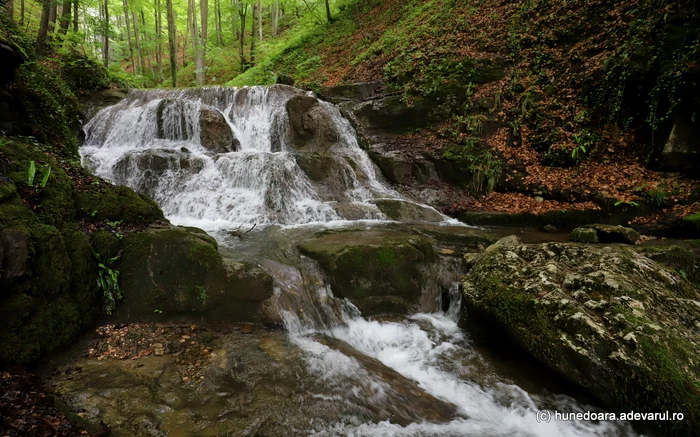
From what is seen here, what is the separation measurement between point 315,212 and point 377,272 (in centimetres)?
378

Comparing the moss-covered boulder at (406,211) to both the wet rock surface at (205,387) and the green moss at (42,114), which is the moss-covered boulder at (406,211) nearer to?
the wet rock surface at (205,387)

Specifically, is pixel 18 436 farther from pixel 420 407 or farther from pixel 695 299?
pixel 695 299

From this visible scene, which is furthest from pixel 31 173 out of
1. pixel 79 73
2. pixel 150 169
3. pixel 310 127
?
pixel 79 73

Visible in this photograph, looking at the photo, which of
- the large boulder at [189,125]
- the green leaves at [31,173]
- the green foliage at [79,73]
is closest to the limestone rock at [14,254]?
the green leaves at [31,173]

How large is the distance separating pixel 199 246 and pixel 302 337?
1.88 meters

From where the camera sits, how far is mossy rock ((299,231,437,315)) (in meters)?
5.18

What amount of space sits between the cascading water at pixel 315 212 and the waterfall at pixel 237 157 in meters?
0.04

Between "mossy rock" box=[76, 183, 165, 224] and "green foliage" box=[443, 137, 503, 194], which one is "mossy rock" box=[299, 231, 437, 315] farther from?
"green foliage" box=[443, 137, 503, 194]

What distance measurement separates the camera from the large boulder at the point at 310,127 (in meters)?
12.3

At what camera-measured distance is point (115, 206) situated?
487 cm

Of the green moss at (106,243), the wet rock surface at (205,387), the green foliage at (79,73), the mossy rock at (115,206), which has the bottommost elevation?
the wet rock surface at (205,387)

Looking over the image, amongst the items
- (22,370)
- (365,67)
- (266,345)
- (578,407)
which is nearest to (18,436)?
(22,370)

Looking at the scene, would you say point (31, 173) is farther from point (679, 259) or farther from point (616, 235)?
point (616, 235)

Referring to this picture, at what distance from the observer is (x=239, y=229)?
7582 millimetres
